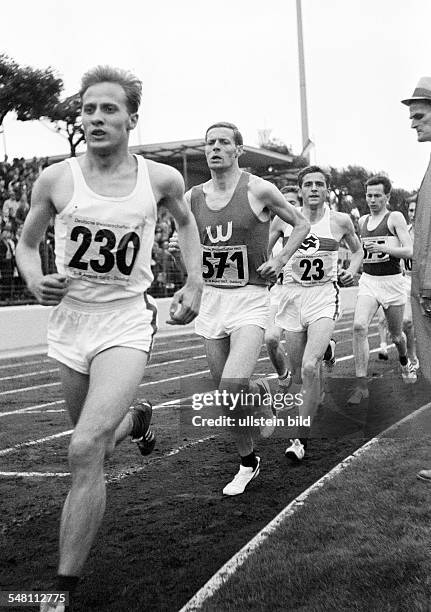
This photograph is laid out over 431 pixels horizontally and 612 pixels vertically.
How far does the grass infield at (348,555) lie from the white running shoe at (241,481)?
0.50 meters

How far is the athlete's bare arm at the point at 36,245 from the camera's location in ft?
13.0

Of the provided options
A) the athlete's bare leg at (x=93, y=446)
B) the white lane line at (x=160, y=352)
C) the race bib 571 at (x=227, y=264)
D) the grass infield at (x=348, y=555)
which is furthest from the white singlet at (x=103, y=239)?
the white lane line at (x=160, y=352)

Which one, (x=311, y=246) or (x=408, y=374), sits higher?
(x=311, y=246)

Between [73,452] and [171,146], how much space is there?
30.8m

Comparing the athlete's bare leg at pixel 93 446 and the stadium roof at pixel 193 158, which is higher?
the stadium roof at pixel 193 158

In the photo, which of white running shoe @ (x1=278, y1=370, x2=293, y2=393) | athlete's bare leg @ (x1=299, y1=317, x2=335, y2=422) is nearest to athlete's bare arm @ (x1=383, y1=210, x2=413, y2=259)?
white running shoe @ (x1=278, y1=370, x2=293, y2=393)

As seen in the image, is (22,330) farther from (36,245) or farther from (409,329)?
(36,245)

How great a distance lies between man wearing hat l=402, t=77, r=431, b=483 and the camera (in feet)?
15.9

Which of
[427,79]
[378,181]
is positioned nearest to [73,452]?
[427,79]

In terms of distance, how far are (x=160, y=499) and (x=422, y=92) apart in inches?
117

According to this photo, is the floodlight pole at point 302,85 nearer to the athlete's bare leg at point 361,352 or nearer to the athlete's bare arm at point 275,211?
the athlete's bare leg at point 361,352

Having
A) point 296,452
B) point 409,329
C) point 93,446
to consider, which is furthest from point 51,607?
point 409,329

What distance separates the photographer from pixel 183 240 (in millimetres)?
4676

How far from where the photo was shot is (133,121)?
430cm
